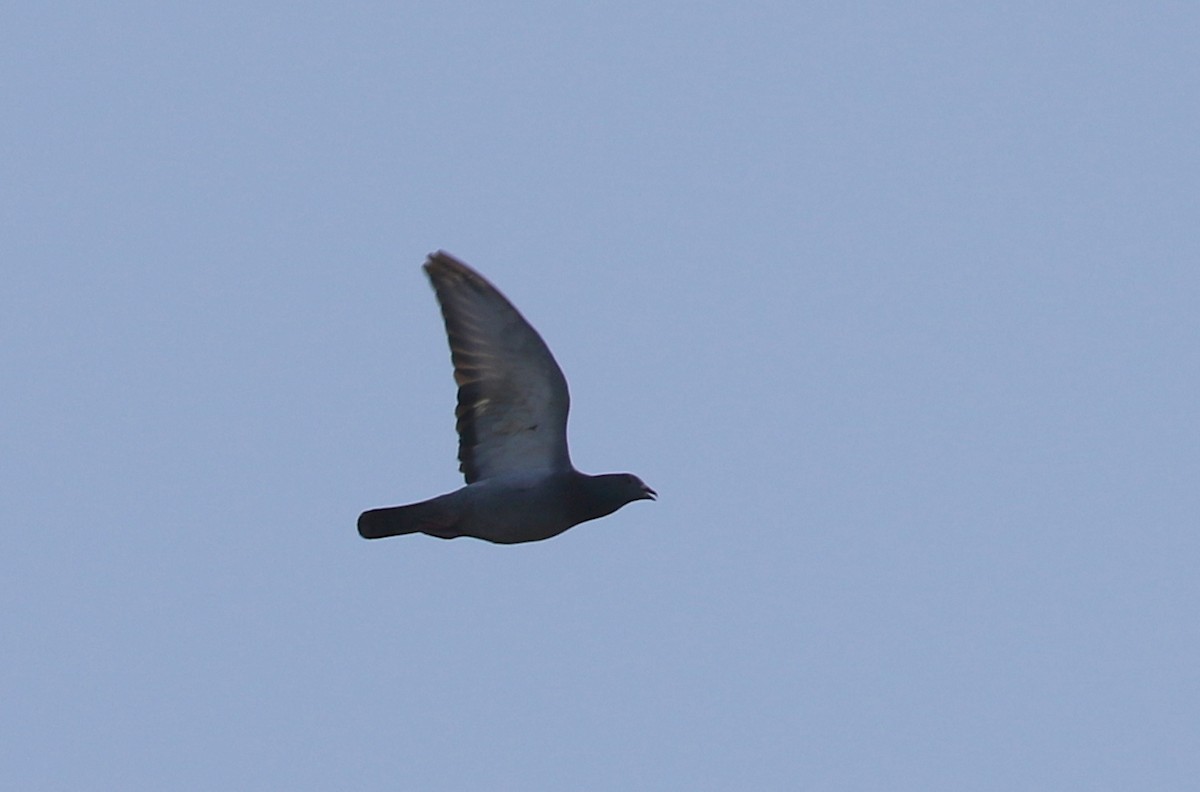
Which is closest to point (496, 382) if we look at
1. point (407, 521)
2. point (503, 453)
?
point (503, 453)

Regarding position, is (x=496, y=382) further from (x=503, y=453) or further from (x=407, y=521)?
(x=407, y=521)

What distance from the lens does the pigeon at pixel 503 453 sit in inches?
1022

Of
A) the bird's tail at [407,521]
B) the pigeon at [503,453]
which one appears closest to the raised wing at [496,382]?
the pigeon at [503,453]

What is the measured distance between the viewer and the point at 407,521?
2645cm

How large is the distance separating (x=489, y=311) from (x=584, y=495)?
1.93 metres

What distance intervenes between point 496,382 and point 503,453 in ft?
2.39

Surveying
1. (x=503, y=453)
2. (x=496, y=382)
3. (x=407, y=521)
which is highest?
(x=496, y=382)

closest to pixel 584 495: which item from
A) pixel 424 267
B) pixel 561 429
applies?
pixel 561 429

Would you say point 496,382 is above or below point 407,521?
above

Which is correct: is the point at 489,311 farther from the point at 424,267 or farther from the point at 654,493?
the point at 654,493

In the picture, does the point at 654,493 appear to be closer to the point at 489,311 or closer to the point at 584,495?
the point at 584,495

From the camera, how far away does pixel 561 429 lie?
26.3 m

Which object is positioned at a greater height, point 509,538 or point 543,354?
point 543,354

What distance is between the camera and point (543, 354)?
25.8 meters
